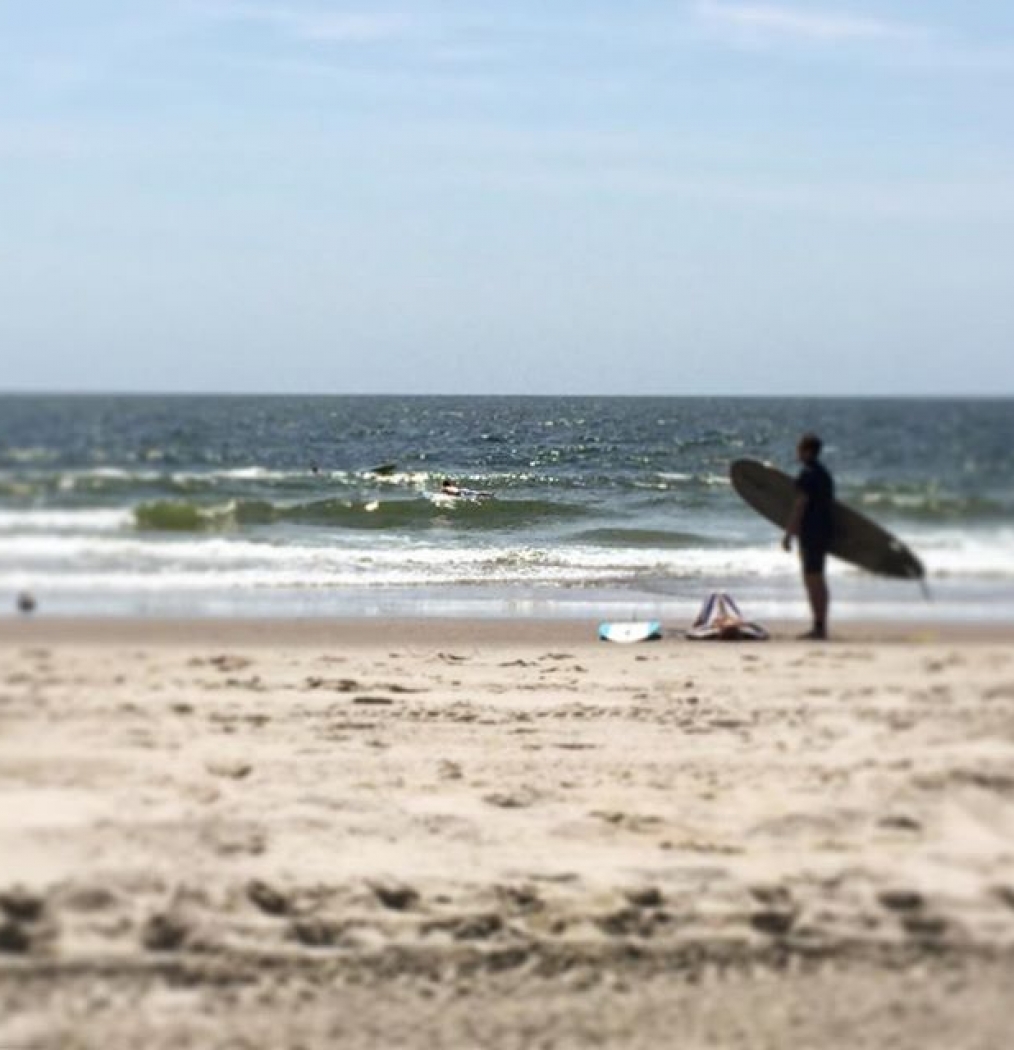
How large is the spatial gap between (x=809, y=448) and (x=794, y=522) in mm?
200

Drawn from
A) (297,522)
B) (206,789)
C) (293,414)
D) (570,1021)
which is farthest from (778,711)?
(297,522)

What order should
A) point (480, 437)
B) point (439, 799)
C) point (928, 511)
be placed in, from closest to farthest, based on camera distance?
point (928, 511) → point (439, 799) → point (480, 437)

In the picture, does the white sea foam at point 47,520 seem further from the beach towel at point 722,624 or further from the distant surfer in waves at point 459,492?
the distant surfer in waves at point 459,492

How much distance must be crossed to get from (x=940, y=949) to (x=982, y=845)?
30cm

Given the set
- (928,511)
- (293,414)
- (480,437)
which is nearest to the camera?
(928,511)

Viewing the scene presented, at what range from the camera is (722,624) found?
5398 mm

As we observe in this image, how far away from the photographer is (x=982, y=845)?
5.00 meters

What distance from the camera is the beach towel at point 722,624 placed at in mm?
5184

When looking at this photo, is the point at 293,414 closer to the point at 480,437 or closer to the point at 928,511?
the point at 480,437

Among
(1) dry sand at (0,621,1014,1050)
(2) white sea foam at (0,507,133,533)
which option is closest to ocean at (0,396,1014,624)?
(2) white sea foam at (0,507,133,533)

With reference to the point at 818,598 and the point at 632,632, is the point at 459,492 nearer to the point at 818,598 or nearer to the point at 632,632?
the point at 632,632

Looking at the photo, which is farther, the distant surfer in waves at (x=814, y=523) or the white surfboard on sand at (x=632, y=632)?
the white surfboard on sand at (x=632, y=632)

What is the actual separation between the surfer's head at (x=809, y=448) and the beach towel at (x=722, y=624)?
1.82 feet

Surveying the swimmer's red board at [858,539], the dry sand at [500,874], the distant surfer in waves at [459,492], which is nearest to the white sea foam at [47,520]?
the dry sand at [500,874]
